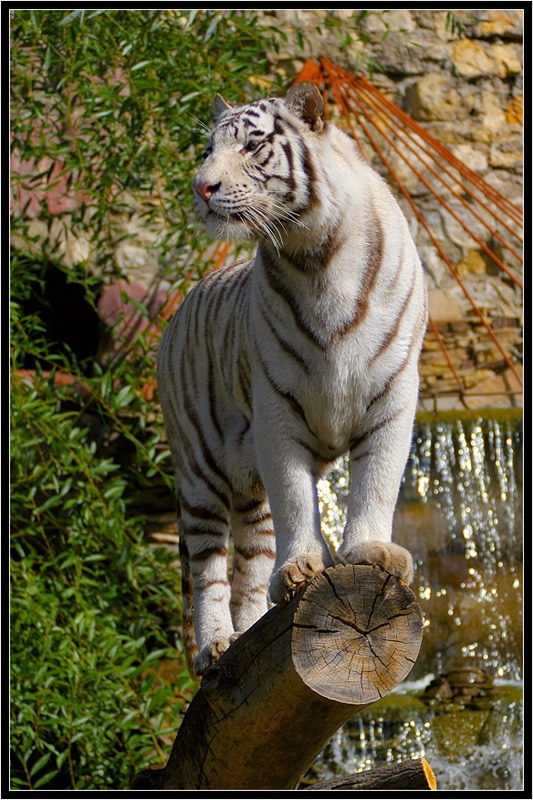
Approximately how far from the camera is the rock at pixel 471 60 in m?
6.97

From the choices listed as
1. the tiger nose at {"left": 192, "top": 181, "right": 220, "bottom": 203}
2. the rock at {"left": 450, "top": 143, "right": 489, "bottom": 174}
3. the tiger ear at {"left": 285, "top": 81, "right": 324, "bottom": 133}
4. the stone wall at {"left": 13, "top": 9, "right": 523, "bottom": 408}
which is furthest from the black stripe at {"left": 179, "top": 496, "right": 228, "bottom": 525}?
the rock at {"left": 450, "top": 143, "right": 489, "bottom": 174}

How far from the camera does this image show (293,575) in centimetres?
184

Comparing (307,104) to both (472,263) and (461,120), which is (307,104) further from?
(461,120)

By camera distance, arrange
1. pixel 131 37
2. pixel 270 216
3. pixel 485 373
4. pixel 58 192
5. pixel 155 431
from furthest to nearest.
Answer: pixel 485 373 → pixel 58 192 → pixel 155 431 → pixel 131 37 → pixel 270 216

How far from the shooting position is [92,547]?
4512 mm

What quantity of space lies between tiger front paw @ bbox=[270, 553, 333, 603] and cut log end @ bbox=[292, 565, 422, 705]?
0.30 ft

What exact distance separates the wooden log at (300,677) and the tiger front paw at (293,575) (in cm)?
3

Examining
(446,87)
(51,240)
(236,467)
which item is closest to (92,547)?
(51,240)

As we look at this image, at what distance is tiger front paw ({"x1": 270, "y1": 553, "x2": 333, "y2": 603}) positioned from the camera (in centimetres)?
183

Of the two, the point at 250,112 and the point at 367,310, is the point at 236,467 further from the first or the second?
the point at 250,112

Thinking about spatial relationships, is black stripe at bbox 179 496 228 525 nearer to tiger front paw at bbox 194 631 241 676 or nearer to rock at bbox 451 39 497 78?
tiger front paw at bbox 194 631 241 676

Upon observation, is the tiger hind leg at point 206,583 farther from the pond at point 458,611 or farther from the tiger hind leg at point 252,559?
the pond at point 458,611

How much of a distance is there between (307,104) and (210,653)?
1.29 m

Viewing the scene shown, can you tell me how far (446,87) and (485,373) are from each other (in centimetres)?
211
